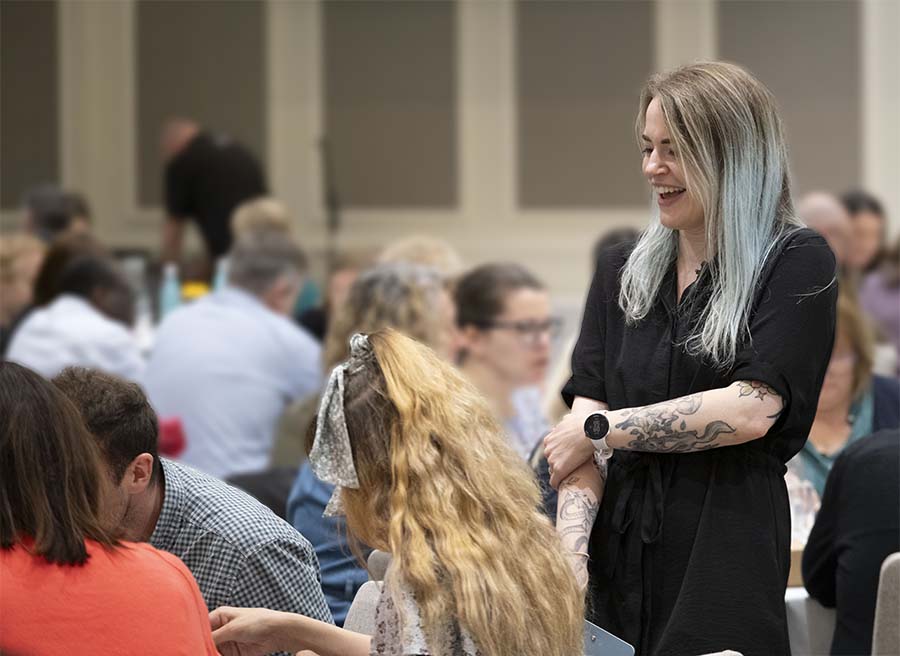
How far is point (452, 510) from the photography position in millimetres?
1799

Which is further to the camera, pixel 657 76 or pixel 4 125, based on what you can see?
pixel 4 125

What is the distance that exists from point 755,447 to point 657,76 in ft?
1.89

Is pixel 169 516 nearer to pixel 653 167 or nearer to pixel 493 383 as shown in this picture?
pixel 653 167

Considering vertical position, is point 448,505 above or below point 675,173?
below

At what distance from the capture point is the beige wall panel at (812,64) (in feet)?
30.8

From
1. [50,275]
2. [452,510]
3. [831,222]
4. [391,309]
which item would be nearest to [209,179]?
[50,275]

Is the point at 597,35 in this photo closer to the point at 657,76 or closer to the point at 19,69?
the point at 19,69

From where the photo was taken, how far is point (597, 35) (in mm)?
9461

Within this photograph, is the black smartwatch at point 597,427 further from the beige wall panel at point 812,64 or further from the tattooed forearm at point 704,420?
the beige wall panel at point 812,64

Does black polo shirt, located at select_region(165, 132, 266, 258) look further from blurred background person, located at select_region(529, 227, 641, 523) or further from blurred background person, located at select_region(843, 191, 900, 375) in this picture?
blurred background person, located at select_region(843, 191, 900, 375)

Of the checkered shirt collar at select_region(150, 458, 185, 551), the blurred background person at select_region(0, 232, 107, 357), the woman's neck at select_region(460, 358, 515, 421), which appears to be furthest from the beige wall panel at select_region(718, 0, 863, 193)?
the checkered shirt collar at select_region(150, 458, 185, 551)

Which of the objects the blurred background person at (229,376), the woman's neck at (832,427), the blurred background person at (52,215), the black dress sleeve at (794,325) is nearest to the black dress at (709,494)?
the black dress sleeve at (794,325)

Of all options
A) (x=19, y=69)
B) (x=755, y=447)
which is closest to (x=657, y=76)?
(x=755, y=447)

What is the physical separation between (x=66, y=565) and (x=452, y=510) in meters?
0.49
